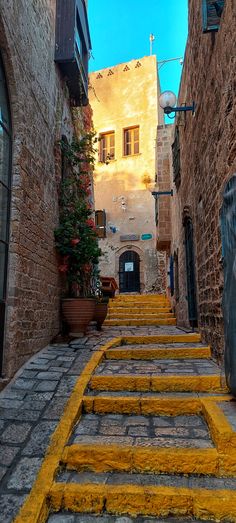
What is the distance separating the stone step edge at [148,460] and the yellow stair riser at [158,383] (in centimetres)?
98

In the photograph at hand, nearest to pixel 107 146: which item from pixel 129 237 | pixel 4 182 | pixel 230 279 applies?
pixel 129 237

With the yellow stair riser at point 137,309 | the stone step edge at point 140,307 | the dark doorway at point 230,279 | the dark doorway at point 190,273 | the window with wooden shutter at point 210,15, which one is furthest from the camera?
the stone step edge at point 140,307

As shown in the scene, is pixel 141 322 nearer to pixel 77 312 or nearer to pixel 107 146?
pixel 77 312

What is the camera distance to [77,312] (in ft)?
18.2

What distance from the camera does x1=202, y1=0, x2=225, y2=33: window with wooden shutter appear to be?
3570mm

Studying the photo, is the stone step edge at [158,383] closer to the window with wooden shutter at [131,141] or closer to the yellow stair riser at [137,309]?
the yellow stair riser at [137,309]

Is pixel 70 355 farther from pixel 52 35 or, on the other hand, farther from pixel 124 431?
pixel 52 35

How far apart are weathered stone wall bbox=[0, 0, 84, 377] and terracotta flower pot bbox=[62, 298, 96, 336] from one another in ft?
0.56

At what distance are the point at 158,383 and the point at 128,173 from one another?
13.4 metres

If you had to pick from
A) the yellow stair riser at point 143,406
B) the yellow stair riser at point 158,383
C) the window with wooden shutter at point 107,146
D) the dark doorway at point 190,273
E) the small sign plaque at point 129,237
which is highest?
the window with wooden shutter at point 107,146

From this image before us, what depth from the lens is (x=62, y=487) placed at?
2.25 metres

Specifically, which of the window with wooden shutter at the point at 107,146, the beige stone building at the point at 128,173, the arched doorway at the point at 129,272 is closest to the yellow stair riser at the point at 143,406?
the beige stone building at the point at 128,173

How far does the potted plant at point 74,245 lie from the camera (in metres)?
5.57

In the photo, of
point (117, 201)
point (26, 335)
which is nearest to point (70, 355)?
point (26, 335)
